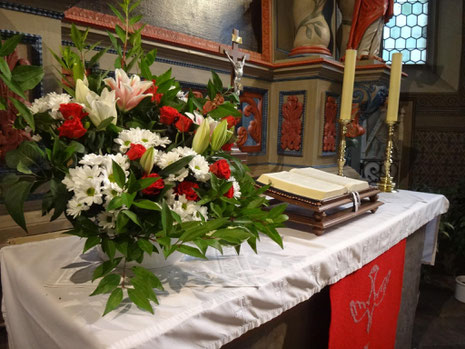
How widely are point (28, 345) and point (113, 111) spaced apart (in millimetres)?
605

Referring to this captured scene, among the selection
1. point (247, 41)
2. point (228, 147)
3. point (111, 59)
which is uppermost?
point (247, 41)

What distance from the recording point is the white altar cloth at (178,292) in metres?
0.73

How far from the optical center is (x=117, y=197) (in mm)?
771

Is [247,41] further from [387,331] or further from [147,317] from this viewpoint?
[147,317]

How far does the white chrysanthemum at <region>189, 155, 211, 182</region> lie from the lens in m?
0.90

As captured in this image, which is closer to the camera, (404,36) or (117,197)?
(117,197)

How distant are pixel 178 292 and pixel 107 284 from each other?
16cm

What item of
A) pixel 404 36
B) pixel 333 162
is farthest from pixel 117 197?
pixel 404 36

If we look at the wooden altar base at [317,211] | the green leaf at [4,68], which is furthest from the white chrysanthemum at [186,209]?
the wooden altar base at [317,211]

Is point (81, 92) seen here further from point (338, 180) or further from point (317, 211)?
point (338, 180)

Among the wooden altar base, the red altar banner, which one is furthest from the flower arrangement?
the red altar banner

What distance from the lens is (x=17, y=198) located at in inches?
32.3

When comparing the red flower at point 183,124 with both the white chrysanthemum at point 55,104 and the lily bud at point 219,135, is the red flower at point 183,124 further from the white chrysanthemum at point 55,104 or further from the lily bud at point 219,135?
the white chrysanthemum at point 55,104

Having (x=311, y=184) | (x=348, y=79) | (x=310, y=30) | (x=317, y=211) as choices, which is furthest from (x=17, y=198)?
(x=310, y=30)
